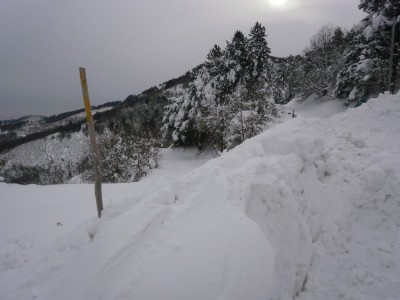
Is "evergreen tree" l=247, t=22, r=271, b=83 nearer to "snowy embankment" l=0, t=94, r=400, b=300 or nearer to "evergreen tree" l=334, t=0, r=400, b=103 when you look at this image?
"evergreen tree" l=334, t=0, r=400, b=103

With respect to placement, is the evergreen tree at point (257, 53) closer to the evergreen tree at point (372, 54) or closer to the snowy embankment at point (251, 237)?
the evergreen tree at point (372, 54)

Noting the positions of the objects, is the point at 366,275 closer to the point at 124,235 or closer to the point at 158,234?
the point at 158,234

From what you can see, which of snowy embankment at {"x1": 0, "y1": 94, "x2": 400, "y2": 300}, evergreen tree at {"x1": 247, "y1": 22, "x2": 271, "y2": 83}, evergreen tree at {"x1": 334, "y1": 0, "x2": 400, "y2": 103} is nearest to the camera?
snowy embankment at {"x1": 0, "y1": 94, "x2": 400, "y2": 300}

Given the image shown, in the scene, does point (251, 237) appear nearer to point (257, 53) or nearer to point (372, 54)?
point (372, 54)

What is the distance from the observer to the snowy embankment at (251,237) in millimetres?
3189

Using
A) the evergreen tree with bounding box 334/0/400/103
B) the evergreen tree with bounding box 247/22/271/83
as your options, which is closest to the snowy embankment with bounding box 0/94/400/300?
the evergreen tree with bounding box 334/0/400/103

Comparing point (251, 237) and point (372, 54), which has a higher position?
point (372, 54)

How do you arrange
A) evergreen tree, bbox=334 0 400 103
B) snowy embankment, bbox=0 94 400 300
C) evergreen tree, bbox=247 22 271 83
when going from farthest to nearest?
evergreen tree, bbox=247 22 271 83
evergreen tree, bbox=334 0 400 103
snowy embankment, bbox=0 94 400 300

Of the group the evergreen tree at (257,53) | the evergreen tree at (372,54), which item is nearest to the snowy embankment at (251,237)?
the evergreen tree at (372,54)

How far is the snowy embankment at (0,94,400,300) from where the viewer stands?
3.19m

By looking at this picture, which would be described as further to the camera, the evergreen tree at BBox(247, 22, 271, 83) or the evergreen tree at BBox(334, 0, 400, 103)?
the evergreen tree at BBox(247, 22, 271, 83)

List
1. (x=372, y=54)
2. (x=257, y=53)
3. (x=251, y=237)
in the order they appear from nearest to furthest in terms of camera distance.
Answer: (x=251, y=237) < (x=372, y=54) < (x=257, y=53)

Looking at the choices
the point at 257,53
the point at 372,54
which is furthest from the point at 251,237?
the point at 257,53

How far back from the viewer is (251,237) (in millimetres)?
3582
